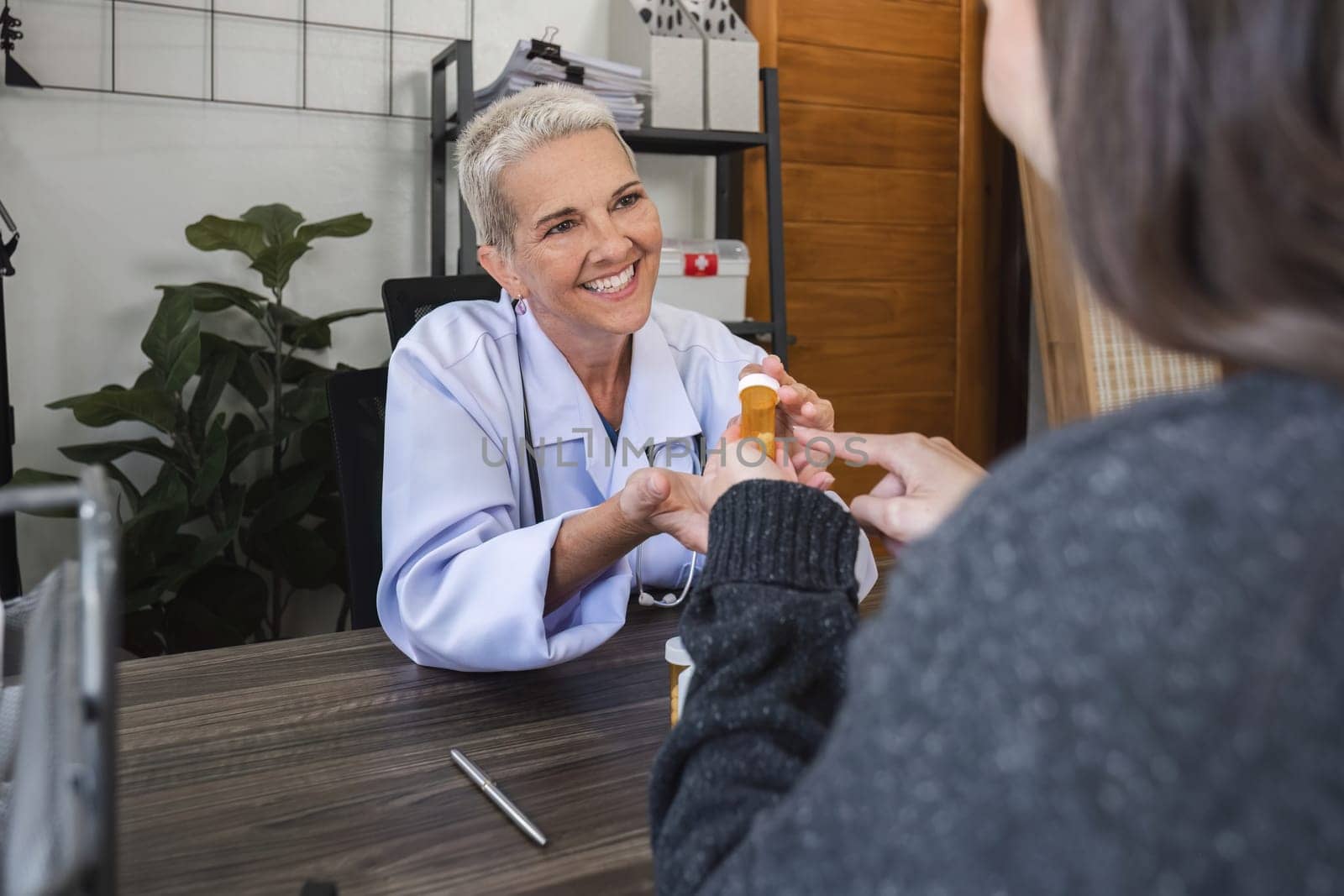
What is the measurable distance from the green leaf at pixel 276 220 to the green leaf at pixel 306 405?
0.33 metres

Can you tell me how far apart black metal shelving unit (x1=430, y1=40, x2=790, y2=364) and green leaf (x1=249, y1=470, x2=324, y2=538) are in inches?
23.4

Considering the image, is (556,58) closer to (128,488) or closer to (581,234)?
(581,234)

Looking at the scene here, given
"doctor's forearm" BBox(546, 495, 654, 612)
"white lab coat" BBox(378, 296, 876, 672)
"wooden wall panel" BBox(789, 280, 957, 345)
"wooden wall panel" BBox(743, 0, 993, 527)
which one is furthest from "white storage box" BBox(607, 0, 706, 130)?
"doctor's forearm" BBox(546, 495, 654, 612)

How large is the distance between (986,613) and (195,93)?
2.61 m

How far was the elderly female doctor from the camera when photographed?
1212 millimetres

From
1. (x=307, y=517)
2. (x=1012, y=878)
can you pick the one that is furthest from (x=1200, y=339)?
(x=307, y=517)

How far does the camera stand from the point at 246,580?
2455mm

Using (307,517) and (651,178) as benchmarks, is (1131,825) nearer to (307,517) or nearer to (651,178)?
(307,517)

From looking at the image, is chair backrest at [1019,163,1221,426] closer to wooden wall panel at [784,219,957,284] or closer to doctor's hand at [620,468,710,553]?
wooden wall panel at [784,219,957,284]

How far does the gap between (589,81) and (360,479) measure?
4.56 ft

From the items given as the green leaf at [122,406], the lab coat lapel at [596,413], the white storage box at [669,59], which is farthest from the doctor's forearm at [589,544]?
the white storage box at [669,59]

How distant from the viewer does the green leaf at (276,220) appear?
242 centimetres

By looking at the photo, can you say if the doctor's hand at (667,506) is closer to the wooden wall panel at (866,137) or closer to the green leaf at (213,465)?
the green leaf at (213,465)

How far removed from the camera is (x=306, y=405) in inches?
96.1
